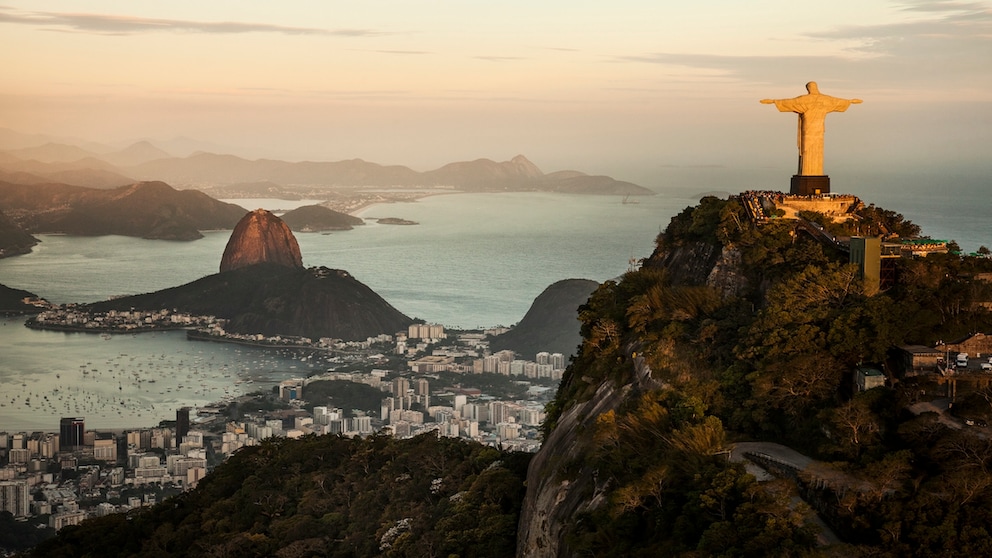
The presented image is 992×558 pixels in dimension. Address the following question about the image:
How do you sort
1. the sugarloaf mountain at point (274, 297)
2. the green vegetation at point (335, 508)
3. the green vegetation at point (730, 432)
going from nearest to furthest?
the green vegetation at point (730, 432), the green vegetation at point (335, 508), the sugarloaf mountain at point (274, 297)

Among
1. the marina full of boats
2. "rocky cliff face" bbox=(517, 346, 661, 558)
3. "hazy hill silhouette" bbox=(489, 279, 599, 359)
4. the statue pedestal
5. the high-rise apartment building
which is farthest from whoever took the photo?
"hazy hill silhouette" bbox=(489, 279, 599, 359)

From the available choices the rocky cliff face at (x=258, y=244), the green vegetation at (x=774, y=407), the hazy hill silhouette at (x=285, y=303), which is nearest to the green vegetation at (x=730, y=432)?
the green vegetation at (x=774, y=407)

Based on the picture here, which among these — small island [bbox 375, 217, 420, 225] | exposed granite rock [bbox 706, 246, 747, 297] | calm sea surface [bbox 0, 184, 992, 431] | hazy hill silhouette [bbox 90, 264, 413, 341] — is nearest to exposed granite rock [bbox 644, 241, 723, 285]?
exposed granite rock [bbox 706, 246, 747, 297]

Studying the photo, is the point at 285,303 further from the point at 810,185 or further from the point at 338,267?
the point at 810,185

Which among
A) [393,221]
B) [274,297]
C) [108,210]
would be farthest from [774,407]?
[393,221]

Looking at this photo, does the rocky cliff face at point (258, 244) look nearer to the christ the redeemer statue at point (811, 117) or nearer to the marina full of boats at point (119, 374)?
the marina full of boats at point (119, 374)

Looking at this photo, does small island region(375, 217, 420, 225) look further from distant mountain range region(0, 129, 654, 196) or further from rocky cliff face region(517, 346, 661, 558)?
rocky cliff face region(517, 346, 661, 558)
